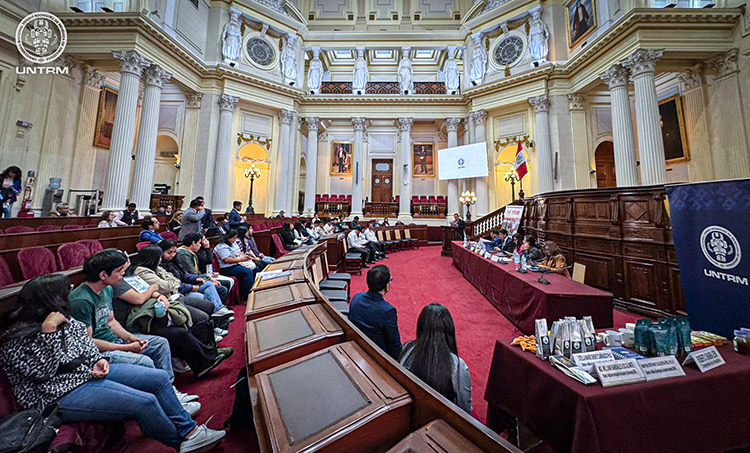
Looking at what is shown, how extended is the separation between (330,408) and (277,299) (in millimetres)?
1431

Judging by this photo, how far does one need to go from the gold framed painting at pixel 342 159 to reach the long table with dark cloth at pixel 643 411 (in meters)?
16.1

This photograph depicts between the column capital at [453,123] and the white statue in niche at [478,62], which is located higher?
the white statue in niche at [478,62]

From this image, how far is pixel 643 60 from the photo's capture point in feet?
27.5

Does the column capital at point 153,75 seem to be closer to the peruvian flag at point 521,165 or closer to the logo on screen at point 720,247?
the peruvian flag at point 521,165

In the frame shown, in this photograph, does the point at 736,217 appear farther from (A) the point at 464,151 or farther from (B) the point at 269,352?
(A) the point at 464,151

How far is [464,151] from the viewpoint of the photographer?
13.5m

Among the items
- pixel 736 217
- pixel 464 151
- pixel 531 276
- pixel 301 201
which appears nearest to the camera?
pixel 736 217

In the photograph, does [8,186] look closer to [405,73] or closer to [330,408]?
[330,408]

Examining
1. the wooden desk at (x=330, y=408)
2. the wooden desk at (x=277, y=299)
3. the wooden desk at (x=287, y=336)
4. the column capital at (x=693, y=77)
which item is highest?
the column capital at (x=693, y=77)

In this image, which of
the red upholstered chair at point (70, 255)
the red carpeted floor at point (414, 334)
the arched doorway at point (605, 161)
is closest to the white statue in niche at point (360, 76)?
the red carpeted floor at point (414, 334)

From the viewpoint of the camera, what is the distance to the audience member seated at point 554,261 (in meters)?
3.90

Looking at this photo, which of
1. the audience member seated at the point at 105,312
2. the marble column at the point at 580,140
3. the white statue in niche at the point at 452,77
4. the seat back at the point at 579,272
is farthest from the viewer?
the white statue in niche at the point at 452,77

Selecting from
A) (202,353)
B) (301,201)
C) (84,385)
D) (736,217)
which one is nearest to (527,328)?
(736,217)

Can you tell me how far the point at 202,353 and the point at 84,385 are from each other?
0.98m
